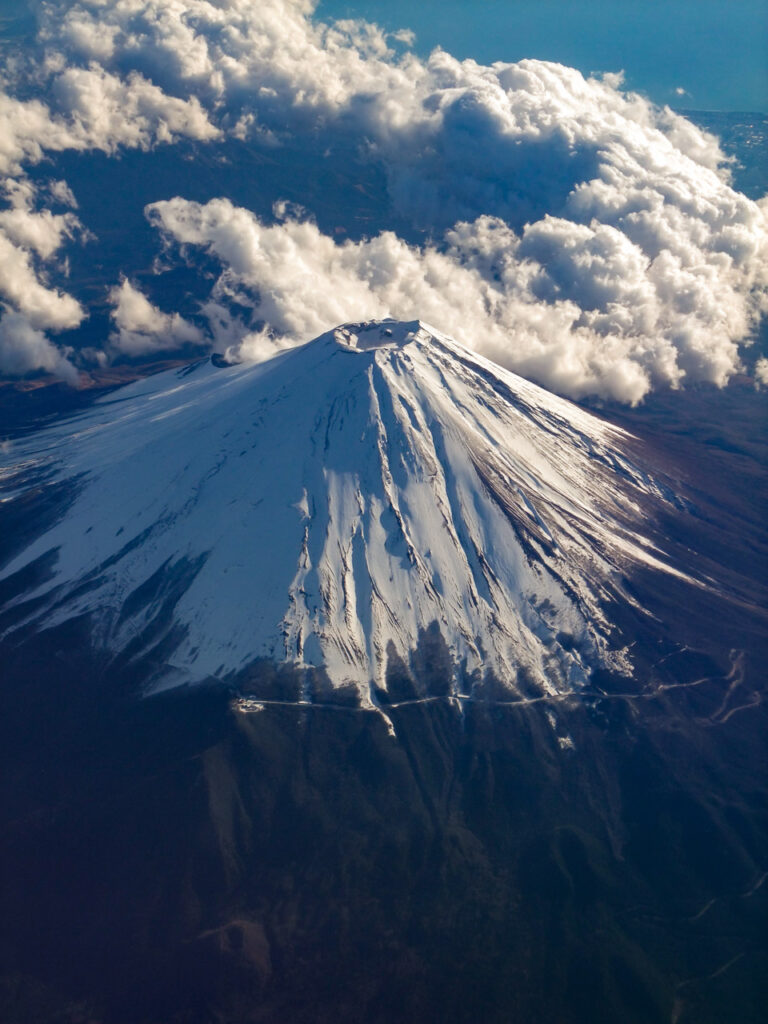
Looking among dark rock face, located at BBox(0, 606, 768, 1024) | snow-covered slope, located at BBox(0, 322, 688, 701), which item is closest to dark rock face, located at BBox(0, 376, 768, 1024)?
dark rock face, located at BBox(0, 606, 768, 1024)

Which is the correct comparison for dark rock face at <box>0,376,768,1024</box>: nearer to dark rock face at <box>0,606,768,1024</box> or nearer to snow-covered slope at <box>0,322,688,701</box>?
dark rock face at <box>0,606,768,1024</box>

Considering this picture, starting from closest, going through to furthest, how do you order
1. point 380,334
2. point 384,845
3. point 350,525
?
point 384,845
point 350,525
point 380,334

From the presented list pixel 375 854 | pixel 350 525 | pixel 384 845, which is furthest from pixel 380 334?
pixel 375 854

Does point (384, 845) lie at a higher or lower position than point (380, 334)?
lower

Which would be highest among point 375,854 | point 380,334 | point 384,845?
point 380,334

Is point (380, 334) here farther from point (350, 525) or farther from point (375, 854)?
point (375, 854)

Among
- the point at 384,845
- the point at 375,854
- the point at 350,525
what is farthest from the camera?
the point at 350,525

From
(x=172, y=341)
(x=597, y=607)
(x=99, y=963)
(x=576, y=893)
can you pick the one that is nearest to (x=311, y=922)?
(x=99, y=963)
